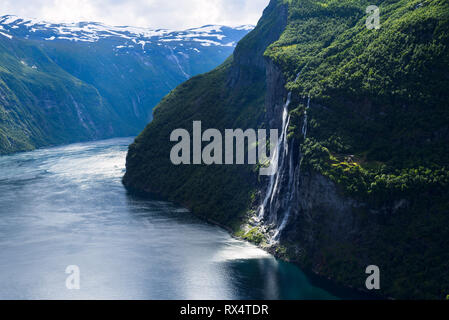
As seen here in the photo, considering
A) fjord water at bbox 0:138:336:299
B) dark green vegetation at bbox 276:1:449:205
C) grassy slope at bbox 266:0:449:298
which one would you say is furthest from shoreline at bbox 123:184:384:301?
dark green vegetation at bbox 276:1:449:205

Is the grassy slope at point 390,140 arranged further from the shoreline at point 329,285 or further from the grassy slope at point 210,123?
the grassy slope at point 210,123

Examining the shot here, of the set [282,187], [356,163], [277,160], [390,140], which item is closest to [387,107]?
[390,140]

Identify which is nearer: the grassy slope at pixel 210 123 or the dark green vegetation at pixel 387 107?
the dark green vegetation at pixel 387 107

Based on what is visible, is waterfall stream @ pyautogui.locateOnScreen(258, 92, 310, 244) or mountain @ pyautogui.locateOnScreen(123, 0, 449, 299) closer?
mountain @ pyautogui.locateOnScreen(123, 0, 449, 299)

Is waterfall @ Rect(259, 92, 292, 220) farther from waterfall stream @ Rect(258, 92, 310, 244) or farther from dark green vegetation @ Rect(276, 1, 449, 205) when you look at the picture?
dark green vegetation @ Rect(276, 1, 449, 205)

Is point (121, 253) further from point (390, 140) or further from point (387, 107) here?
point (387, 107)

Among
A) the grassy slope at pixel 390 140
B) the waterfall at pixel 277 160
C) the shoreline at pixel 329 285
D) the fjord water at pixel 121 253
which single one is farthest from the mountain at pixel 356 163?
the fjord water at pixel 121 253
